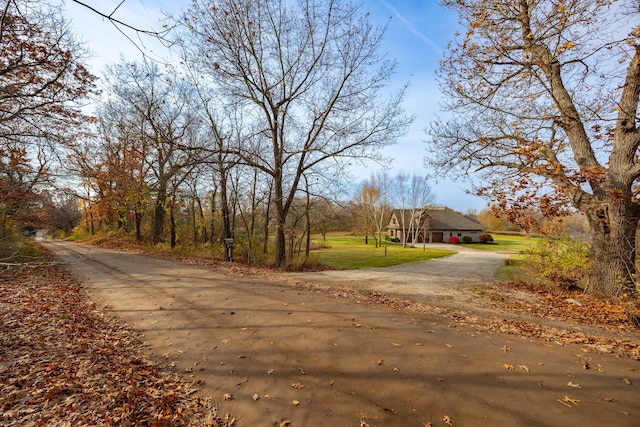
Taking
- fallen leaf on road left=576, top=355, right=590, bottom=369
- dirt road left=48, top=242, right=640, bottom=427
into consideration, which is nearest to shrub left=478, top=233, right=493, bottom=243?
dirt road left=48, top=242, right=640, bottom=427

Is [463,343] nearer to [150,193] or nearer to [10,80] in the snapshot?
[10,80]

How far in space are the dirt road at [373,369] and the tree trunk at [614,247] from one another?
210 inches

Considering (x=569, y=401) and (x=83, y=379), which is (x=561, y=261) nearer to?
(x=569, y=401)

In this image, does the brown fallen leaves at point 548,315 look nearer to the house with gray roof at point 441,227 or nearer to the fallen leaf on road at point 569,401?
the fallen leaf on road at point 569,401

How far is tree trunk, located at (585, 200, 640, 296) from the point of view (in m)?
8.20

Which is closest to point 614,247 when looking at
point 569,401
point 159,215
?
point 569,401

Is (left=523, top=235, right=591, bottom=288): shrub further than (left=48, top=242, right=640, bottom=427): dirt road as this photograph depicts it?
Yes

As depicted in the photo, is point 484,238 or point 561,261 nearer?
point 561,261

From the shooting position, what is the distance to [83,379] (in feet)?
12.9

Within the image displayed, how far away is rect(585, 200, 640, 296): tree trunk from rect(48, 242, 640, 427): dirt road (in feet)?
17.5

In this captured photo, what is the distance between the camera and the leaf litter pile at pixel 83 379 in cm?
329

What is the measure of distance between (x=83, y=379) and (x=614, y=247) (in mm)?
12393

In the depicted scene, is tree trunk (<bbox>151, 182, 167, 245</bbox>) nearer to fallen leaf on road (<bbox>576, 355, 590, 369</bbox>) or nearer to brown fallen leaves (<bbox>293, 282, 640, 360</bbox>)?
brown fallen leaves (<bbox>293, 282, 640, 360</bbox>)

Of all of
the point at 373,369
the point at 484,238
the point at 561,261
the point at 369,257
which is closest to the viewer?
the point at 373,369
